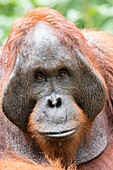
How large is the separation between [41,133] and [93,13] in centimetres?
249

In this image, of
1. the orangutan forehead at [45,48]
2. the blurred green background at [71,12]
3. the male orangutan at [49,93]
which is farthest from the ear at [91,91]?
the blurred green background at [71,12]

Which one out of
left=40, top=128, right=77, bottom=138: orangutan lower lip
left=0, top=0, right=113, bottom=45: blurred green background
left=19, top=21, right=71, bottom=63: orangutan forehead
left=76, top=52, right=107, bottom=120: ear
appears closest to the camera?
left=40, top=128, right=77, bottom=138: orangutan lower lip

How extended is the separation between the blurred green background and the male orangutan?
1.92 metres

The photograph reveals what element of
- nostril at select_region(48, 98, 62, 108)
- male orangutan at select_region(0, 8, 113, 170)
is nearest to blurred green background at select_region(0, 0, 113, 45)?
male orangutan at select_region(0, 8, 113, 170)

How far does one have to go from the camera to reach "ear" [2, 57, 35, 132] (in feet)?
13.9

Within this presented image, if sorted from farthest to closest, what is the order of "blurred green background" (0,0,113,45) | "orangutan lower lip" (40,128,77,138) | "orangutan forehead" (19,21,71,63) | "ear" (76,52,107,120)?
"blurred green background" (0,0,113,45), "ear" (76,52,107,120), "orangutan forehead" (19,21,71,63), "orangutan lower lip" (40,128,77,138)

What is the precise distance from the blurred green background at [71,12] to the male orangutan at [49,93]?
1.92m

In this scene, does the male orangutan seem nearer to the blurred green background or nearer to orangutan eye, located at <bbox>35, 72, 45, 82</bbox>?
orangutan eye, located at <bbox>35, 72, 45, 82</bbox>

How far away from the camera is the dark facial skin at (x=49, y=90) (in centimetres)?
414

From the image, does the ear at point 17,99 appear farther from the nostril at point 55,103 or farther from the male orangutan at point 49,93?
the nostril at point 55,103

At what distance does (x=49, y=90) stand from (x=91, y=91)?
0.26 metres

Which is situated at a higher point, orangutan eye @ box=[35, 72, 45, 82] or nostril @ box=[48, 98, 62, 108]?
orangutan eye @ box=[35, 72, 45, 82]

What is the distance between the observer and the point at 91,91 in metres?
4.37

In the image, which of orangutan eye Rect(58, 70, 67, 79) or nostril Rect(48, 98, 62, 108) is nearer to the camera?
nostril Rect(48, 98, 62, 108)
